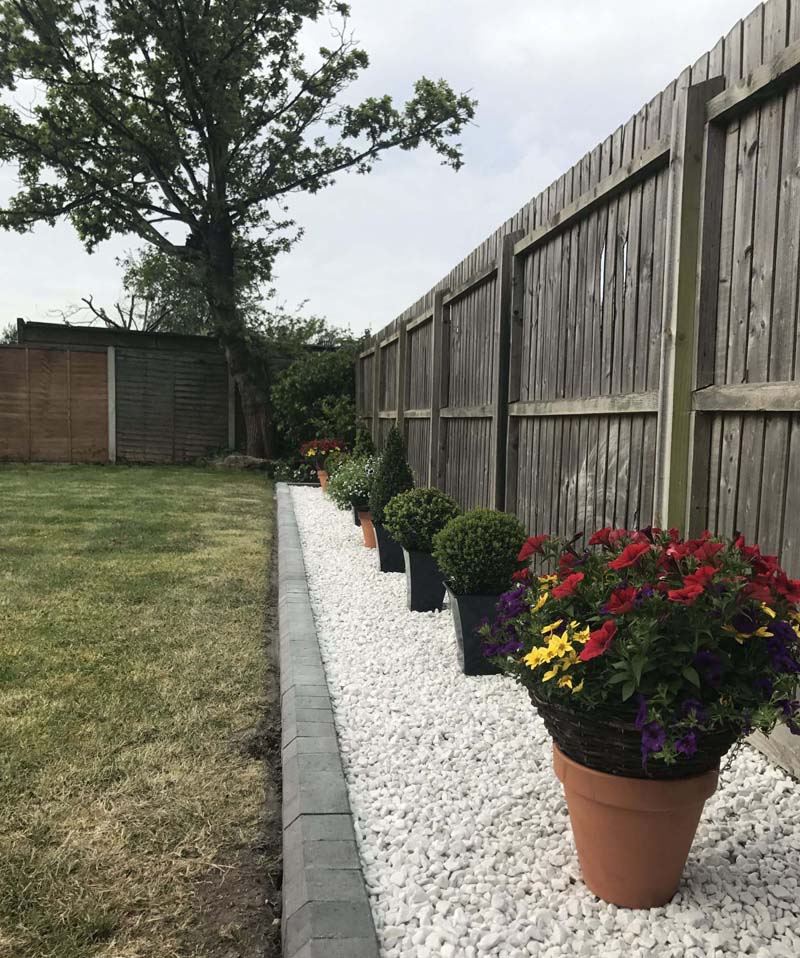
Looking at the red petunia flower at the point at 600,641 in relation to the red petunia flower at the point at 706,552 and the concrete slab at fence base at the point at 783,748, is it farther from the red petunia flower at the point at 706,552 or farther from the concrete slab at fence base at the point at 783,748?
the concrete slab at fence base at the point at 783,748

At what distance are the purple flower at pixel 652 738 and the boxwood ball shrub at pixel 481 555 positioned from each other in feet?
6.74

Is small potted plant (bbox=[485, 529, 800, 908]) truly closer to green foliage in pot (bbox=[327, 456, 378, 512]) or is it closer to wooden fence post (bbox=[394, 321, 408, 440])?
green foliage in pot (bbox=[327, 456, 378, 512])

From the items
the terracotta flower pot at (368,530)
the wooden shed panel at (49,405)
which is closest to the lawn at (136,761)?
the terracotta flower pot at (368,530)

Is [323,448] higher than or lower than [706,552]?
lower

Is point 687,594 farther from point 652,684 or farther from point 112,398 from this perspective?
point 112,398

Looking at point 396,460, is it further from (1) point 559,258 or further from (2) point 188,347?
(2) point 188,347

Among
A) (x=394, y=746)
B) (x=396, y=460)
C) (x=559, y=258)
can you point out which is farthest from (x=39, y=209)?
(x=394, y=746)

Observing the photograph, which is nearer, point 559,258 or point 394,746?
point 394,746

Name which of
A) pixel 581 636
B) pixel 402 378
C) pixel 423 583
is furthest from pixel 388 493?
pixel 581 636

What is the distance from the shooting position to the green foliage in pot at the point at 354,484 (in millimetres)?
7742

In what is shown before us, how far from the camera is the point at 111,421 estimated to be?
15672 millimetres

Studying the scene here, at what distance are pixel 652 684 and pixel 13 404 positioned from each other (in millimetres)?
15876

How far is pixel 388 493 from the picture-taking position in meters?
6.10

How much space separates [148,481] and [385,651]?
9783mm
